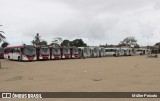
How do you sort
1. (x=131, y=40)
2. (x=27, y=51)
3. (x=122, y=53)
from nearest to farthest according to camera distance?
(x=27, y=51), (x=122, y=53), (x=131, y=40)

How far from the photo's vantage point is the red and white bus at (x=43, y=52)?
49.9 meters

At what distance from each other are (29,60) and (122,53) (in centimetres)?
4650

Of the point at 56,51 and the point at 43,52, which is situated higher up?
the point at 56,51

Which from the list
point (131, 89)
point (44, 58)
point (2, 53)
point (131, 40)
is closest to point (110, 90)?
point (131, 89)

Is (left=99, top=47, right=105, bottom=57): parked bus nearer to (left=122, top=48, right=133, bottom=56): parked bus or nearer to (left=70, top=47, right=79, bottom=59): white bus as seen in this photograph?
(left=70, top=47, right=79, bottom=59): white bus

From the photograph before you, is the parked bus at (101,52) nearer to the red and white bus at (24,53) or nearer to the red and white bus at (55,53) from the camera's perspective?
the red and white bus at (55,53)

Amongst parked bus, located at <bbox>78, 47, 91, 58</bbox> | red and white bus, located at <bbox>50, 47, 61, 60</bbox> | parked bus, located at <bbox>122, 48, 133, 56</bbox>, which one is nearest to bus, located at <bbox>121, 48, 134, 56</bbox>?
parked bus, located at <bbox>122, 48, 133, 56</bbox>

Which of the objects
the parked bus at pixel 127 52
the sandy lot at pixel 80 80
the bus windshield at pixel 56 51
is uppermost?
the bus windshield at pixel 56 51

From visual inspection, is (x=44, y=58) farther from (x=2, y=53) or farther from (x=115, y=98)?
(x=115, y=98)

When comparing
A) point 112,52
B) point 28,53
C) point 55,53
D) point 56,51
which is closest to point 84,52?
point 56,51

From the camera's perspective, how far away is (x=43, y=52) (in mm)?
50906

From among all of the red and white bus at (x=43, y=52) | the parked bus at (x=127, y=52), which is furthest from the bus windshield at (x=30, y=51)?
the parked bus at (x=127, y=52)

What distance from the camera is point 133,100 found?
10.7 m

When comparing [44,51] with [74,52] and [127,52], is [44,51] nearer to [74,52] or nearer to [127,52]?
[74,52]
